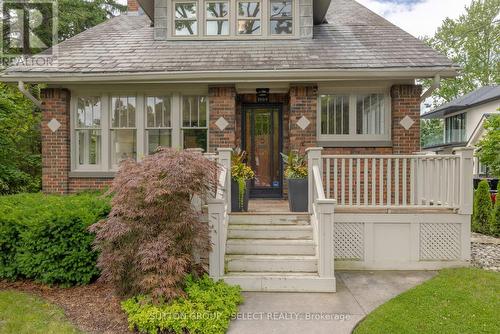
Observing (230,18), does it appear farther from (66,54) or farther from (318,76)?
(66,54)

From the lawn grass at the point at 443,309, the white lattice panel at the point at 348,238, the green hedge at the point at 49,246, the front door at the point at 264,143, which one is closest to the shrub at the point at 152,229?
the green hedge at the point at 49,246

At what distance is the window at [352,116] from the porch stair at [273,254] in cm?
259

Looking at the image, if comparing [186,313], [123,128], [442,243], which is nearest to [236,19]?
[123,128]

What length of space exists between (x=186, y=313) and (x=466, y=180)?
458 centimetres

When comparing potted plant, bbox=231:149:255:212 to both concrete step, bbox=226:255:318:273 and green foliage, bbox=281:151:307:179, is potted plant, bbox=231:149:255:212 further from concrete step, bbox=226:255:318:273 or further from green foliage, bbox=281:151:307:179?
concrete step, bbox=226:255:318:273

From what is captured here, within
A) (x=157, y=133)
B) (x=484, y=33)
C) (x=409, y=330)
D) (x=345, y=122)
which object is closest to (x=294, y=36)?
(x=345, y=122)

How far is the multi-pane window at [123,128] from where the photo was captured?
24.2 feet

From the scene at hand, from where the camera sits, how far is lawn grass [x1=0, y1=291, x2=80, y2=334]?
3428 mm

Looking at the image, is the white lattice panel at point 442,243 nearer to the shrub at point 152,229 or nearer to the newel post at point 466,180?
the newel post at point 466,180

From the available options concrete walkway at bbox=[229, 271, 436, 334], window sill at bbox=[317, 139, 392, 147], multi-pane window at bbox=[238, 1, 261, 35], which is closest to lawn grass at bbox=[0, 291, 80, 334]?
concrete walkway at bbox=[229, 271, 436, 334]

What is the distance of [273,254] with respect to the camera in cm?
497

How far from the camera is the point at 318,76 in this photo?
6.57 meters

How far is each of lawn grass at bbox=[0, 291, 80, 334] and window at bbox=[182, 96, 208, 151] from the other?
164 inches

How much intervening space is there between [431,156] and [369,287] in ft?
7.98
